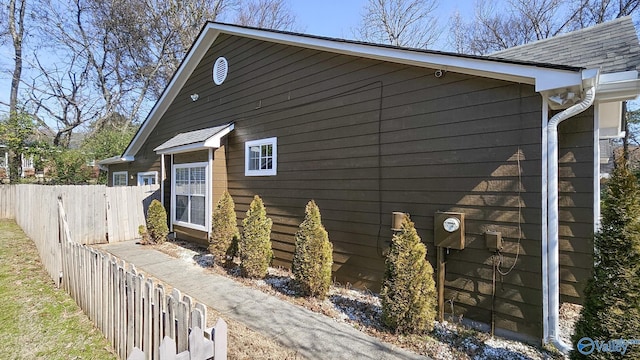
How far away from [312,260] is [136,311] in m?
2.35

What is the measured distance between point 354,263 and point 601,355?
3221 millimetres

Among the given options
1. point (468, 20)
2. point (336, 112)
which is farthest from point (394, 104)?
point (468, 20)

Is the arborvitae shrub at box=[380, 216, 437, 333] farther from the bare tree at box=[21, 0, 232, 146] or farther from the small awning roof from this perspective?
the bare tree at box=[21, 0, 232, 146]

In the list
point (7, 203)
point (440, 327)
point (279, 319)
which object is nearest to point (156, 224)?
point (279, 319)

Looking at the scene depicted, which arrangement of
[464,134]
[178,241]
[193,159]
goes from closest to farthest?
[464,134] → [193,159] → [178,241]

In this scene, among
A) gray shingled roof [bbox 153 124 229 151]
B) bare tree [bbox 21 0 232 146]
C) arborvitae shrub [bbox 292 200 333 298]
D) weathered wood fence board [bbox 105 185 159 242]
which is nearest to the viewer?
arborvitae shrub [bbox 292 200 333 298]

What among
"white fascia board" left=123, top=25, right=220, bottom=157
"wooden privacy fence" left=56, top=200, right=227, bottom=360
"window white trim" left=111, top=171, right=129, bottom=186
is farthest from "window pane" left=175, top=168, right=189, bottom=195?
"window white trim" left=111, top=171, right=129, bottom=186

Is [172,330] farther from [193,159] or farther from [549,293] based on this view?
[193,159]

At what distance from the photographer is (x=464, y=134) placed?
13.1 feet

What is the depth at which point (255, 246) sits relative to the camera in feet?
17.8

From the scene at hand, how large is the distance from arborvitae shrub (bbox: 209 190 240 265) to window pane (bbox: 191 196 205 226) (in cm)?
173

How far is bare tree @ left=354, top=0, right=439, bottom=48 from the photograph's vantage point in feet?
56.1

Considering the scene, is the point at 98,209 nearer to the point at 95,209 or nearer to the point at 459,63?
the point at 95,209

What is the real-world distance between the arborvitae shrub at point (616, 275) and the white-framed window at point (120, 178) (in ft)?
49.4
